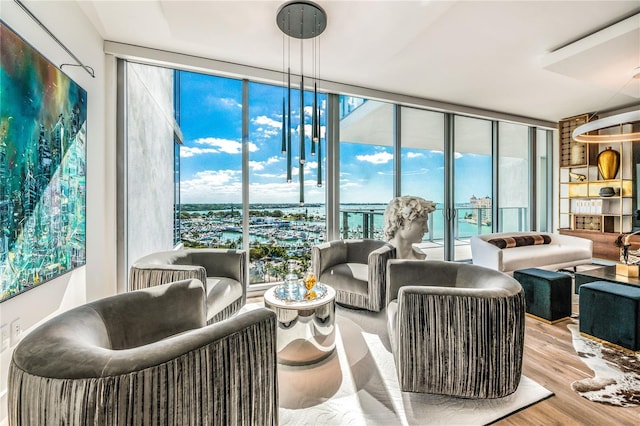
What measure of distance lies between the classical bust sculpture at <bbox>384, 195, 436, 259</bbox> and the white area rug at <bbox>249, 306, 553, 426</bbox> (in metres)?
1.17

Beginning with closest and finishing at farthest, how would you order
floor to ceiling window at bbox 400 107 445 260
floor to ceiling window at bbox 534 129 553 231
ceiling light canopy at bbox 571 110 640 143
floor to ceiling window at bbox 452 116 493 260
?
ceiling light canopy at bbox 571 110 640 143 → floor to ceiling window at bbox 400 107 445 260 → floor to ceiling window at bbox 452 116 493 260 → floor to ceiling window at bbox 534 129 553 231

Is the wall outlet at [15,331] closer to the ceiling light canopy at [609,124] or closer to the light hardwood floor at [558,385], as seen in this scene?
the light hardwood floor at [558,385]

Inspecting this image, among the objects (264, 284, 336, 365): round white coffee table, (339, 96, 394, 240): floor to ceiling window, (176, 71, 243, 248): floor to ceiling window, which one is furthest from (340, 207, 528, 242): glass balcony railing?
(264, 284, 336, 365): round white coffee table

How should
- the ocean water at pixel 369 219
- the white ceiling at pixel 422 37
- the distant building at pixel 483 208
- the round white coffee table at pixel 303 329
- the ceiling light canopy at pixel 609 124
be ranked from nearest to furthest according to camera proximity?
the round white coffee table at pixel 303 329
the white ceiling at pixel 422 37
the ceiling light canopy at pixel 609 124
the ocean water at pixel 369 219
the distant building at pixel 483 208

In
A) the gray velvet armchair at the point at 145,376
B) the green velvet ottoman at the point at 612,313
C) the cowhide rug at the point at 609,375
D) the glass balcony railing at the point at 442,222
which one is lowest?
the cowhide rug at the point at 609,375

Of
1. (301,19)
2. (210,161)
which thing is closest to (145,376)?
(301,19)

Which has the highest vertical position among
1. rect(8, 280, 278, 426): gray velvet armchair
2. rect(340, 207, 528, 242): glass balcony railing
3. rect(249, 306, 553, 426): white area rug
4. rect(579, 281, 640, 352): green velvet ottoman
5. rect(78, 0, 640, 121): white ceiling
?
rect(78, 0, 640, 121): white ceiling

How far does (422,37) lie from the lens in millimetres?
2822

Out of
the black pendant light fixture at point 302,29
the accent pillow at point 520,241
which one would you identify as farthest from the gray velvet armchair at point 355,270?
the accent pillow at point 520,241

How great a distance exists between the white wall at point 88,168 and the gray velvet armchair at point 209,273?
1.57 feet

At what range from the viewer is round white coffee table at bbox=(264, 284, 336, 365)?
6.32 feet

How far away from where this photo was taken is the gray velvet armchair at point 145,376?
79 centimetres

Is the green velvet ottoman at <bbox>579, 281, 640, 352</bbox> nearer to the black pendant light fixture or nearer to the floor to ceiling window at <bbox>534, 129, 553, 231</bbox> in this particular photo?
the black pendant light fixture

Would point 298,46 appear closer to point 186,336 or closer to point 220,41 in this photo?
point 220,41
